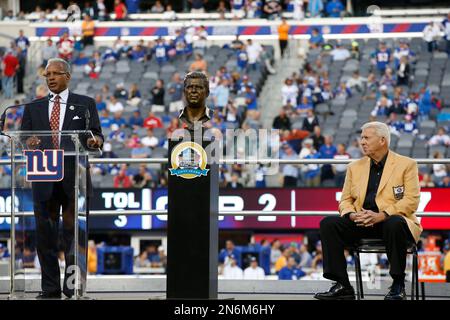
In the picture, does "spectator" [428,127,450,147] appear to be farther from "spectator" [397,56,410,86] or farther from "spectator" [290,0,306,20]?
"spectator" [290,0,306,20]

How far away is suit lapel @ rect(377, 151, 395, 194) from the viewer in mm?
8145

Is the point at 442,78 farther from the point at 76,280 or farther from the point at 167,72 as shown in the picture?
the point at 76,280

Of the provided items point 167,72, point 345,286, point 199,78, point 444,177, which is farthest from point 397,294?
point 167,72

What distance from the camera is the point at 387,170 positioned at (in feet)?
26.8

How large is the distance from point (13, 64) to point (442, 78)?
9641 mm

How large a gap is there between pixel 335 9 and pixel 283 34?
209 cm

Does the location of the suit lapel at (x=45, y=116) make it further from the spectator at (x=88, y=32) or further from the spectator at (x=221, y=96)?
the spectator at (x=88, y=32)

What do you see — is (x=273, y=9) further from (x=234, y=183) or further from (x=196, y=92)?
(x=196, y=92)

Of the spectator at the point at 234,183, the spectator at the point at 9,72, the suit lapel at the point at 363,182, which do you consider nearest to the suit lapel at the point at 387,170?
the suit lapel at the point at 363,182

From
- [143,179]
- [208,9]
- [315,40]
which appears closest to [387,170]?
[143,179]

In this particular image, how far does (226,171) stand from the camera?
20.1m

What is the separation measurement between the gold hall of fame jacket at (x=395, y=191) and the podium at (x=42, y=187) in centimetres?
180

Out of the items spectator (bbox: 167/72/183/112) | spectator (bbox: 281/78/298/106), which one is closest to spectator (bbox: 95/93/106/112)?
spectator (bbox: 167/72/183/112)

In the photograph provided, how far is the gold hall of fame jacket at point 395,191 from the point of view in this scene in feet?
26.4
